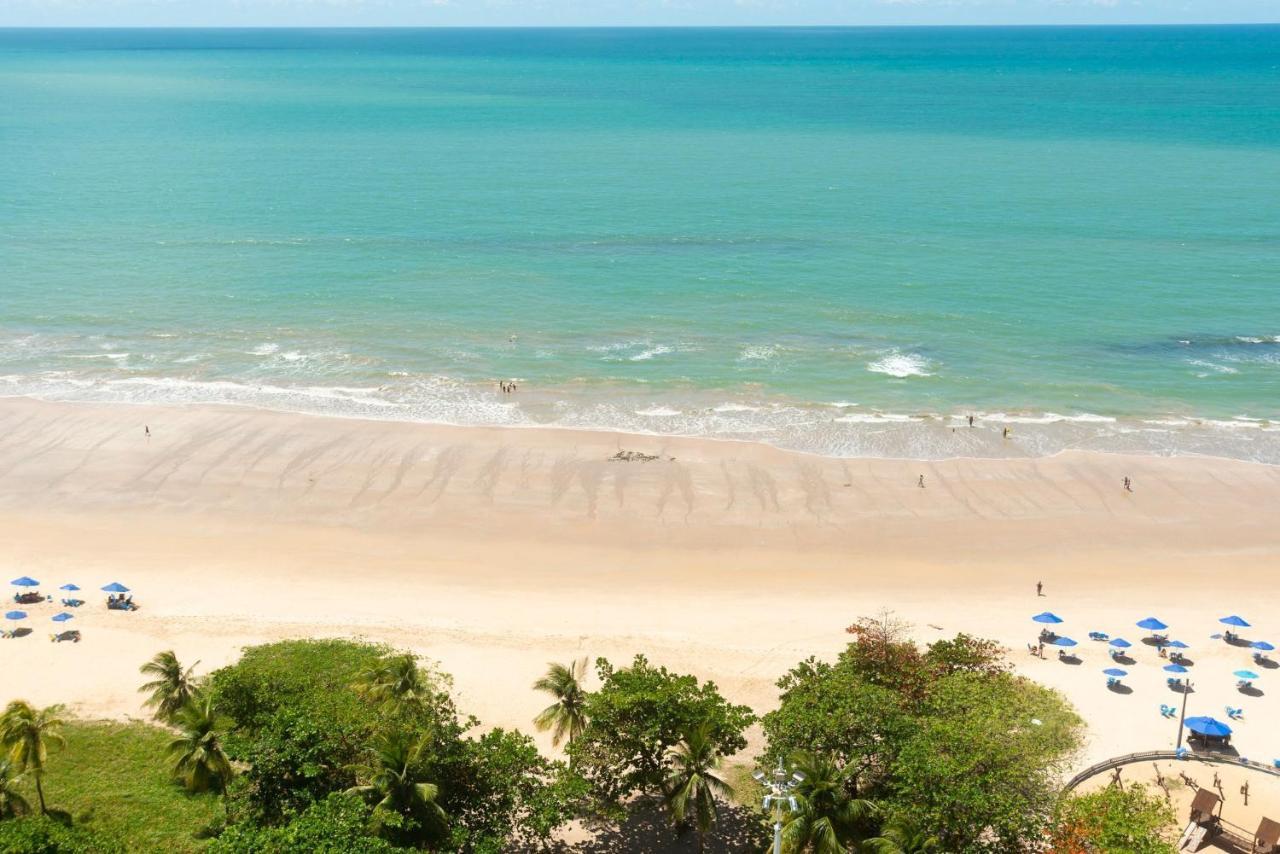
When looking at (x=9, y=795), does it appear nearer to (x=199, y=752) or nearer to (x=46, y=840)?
(x=46, y=840)

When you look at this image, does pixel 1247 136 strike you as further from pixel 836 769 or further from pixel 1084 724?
pixel 836 769

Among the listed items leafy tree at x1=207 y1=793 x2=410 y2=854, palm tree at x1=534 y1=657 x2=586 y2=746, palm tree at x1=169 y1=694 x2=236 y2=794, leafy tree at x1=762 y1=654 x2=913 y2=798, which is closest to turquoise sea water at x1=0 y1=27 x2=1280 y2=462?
palm tree at x1=534 y1=657 x2=586 y2=746

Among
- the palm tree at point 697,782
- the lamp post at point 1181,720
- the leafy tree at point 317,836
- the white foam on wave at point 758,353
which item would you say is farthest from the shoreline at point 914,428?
the leafy tree at point 317,836

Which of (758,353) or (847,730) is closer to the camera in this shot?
(847,730)

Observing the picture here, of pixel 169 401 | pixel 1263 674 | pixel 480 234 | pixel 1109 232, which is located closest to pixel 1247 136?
pixel 1109 232

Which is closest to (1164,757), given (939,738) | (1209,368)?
(939,738)

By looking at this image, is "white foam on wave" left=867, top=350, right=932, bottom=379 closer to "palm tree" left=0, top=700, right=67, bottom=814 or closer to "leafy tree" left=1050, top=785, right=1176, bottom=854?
"leafy tree" left=1050, top=785, right=1176, bottom=854
